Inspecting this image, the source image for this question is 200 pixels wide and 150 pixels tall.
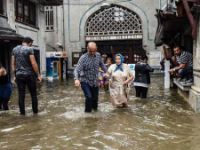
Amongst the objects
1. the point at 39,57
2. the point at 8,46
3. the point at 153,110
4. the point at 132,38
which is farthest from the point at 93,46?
the point at 132,38

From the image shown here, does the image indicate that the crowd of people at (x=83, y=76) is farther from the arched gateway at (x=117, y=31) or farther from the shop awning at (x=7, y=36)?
the arched gateway at (x=117, y=31)

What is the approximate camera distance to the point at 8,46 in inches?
796

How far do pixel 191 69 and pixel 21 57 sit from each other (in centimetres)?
513

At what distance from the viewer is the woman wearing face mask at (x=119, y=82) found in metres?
11.2

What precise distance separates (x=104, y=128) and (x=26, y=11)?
16.9 m

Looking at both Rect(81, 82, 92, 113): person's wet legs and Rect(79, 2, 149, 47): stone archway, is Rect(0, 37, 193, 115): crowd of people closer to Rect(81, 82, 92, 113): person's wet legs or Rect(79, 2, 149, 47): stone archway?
Rect(81, 82, 92, 113): person's wet legs

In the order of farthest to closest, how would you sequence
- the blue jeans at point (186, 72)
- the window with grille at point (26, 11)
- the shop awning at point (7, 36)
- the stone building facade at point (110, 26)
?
the stone building facade at point (110, 26), the window with grille at point (26, 11), the shop awning at point (7, 36), the blue jeans at point (186, 72)

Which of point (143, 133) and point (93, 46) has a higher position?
point (93, 46)

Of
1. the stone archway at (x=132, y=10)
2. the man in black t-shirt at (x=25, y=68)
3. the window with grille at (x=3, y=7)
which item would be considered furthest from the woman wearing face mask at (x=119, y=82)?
the stone archway at (x=132, y=10)

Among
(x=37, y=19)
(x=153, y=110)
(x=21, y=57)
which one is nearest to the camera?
(x=21, y=57)

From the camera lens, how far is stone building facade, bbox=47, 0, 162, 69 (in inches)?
1294

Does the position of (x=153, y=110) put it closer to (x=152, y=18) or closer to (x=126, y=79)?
(x=126, y=79)

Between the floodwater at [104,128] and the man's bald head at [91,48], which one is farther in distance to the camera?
the man's bald head at [91,48]

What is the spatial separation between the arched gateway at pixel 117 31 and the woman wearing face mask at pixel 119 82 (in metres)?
21.7
